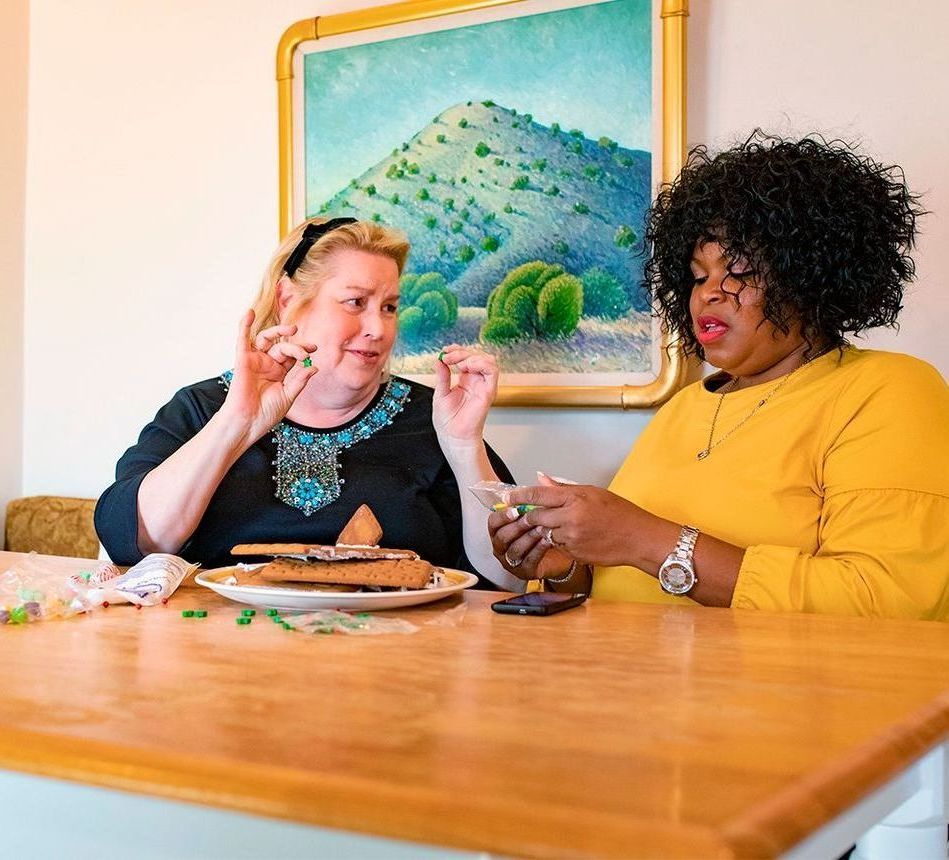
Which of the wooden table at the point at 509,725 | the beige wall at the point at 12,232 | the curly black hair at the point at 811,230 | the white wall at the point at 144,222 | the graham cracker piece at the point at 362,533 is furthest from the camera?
the beige wall at the point at 12,232

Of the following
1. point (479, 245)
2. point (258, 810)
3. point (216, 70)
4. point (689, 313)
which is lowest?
point (258, 810)

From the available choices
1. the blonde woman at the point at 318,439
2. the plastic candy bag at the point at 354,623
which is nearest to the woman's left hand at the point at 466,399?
the blonde woman at the point at 318,439

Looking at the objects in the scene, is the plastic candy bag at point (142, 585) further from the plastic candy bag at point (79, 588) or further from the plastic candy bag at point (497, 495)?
the plastic candy bag at point (497, 495)

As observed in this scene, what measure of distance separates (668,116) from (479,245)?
0.52 m

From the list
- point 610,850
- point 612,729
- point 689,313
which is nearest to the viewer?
point 610,850

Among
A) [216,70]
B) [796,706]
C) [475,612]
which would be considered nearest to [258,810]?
[796,706]

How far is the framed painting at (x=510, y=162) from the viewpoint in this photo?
2.46 metres

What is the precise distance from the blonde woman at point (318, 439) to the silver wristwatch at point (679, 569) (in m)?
0.48

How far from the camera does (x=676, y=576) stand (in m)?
1.59

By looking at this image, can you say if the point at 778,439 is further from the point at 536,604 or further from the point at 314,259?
the point at 314,259

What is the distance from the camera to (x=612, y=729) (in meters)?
0.83

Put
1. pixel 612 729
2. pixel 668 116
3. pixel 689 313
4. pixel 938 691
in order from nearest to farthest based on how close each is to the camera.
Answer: pixel 612 729, pixel 938 691, pixel 689 313, pixel 668 116

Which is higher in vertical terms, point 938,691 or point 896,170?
point 896,170

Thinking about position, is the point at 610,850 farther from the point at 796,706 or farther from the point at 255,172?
the point at 255,172
